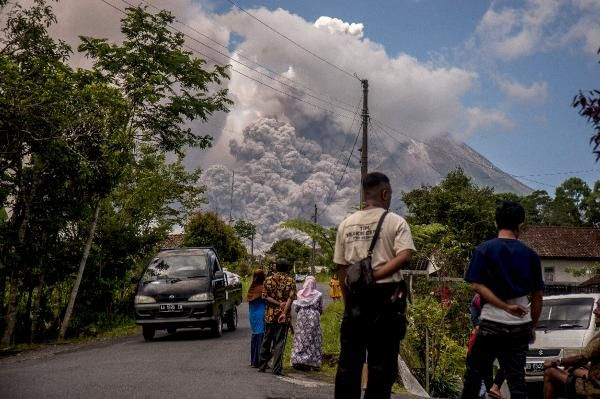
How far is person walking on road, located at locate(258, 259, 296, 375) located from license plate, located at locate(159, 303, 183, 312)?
4876 millimetres

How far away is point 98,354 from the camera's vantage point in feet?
44.1

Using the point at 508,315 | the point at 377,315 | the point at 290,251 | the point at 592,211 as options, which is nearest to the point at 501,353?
the point at 508,315

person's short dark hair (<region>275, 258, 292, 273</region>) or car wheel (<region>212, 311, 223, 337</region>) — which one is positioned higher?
person's short dark hair (<region>275, 258, 292, 273</region>)

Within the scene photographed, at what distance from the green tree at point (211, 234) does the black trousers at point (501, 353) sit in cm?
3825

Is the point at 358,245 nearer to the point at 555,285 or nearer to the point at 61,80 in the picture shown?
the point at 61,80

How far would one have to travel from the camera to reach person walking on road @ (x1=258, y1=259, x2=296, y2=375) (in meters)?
10.8

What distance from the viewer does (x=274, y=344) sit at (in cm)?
1082

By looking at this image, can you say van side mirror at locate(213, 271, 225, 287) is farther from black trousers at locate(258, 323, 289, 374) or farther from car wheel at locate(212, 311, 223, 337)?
black trousers at locate(258, 323, 289, 374)

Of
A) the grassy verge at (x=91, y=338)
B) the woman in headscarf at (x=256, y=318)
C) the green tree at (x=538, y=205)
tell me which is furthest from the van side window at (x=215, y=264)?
the green tree at (x=538, y=205)

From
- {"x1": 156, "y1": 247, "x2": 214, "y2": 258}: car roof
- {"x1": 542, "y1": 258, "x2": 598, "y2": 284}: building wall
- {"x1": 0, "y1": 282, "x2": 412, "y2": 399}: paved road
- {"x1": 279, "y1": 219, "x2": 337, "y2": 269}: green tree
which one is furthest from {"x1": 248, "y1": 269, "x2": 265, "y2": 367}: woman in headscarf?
{"x1": 542, "y1": 258, "x2": 598, "y2": 284}: building wall

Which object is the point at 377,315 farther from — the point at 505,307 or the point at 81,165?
the point at 81,165

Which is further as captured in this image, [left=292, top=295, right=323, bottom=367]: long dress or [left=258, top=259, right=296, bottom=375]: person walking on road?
[left=292, top=295, right=323, bottom=367]: long dress

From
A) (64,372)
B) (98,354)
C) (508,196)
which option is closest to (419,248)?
(98,354)

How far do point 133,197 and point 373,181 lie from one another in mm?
17549
